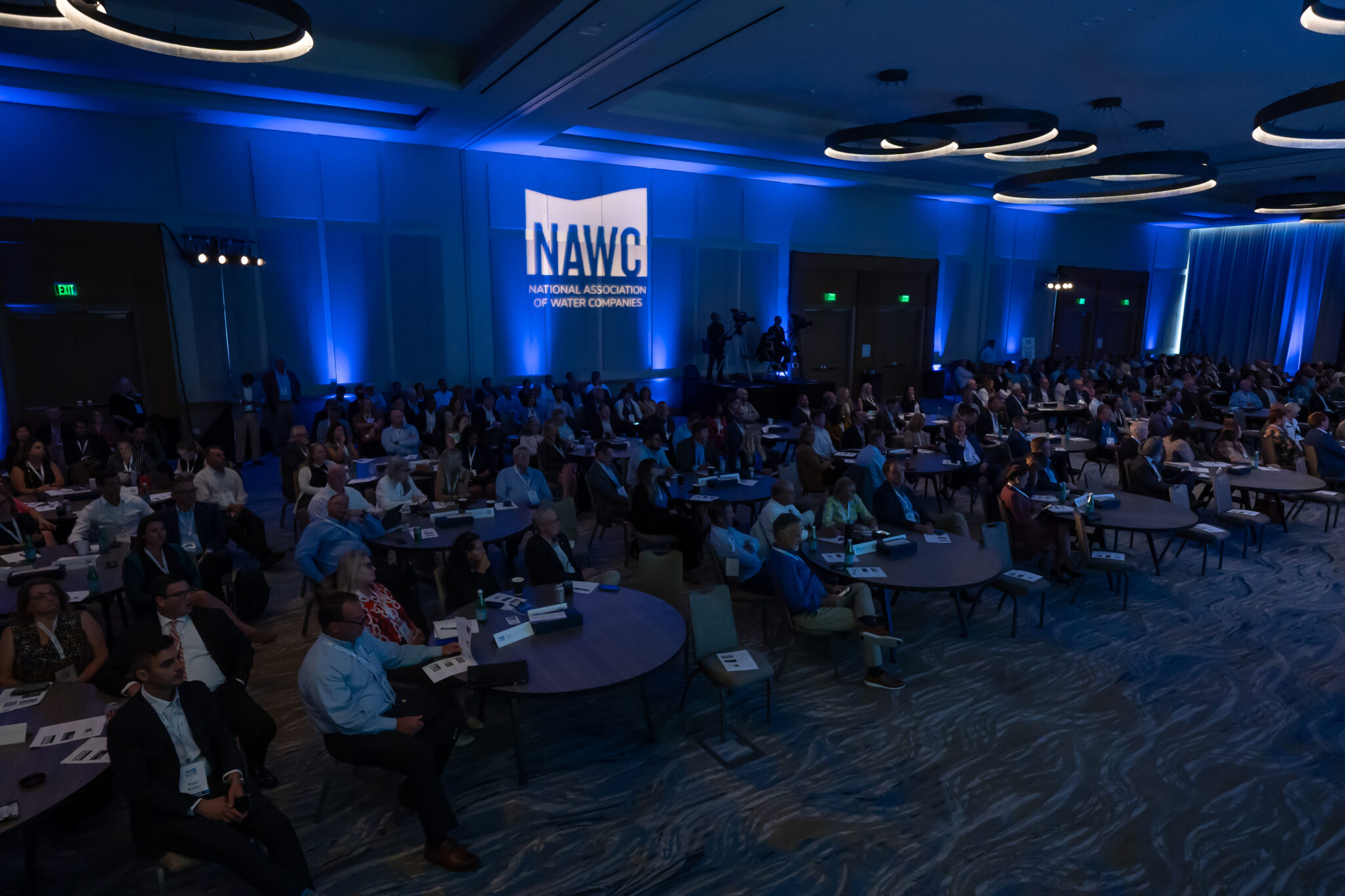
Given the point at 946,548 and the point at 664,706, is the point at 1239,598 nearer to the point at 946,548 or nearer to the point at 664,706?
the point at 946,548

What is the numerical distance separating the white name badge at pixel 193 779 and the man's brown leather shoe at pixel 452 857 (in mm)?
1116

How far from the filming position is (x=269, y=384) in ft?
A: 42.8

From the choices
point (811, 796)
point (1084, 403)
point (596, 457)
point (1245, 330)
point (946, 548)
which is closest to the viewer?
point (811, 796)

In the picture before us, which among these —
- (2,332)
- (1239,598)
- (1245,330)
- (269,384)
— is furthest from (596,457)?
(1245,330)

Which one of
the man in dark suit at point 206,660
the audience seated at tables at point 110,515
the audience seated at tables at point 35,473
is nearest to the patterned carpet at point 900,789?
the man in dark suit at point 206,660

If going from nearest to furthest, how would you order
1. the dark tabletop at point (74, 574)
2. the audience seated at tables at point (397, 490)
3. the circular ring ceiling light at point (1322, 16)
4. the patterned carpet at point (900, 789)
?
the patterned carpet at point (900, 789) → the dark tabletop at point (74, 574) → the circular ring ceiling light at point (1322, 16) → the audience seated at tables at point (397, 490)

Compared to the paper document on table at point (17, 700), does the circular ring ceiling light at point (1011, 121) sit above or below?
above

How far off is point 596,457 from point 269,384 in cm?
779

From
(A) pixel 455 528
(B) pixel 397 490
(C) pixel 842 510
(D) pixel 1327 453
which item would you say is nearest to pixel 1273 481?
(D) pixel 1327 453

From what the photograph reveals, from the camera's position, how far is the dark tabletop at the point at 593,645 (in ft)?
13.5

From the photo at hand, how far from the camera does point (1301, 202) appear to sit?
15.7 metres

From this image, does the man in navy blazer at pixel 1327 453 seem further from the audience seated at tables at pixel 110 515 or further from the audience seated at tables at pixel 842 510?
the audience seated at tables at pixel 110 515

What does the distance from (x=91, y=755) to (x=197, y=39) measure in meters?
6.38

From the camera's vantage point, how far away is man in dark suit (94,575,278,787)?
4.26m
